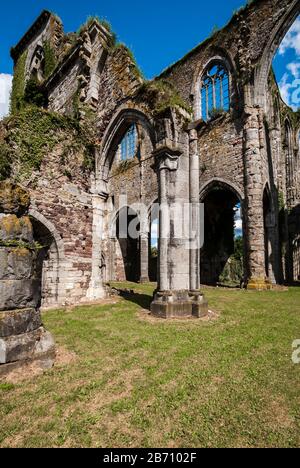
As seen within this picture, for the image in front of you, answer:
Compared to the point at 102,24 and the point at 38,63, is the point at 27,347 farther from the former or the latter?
the point at 38,63

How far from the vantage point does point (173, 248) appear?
6316mm

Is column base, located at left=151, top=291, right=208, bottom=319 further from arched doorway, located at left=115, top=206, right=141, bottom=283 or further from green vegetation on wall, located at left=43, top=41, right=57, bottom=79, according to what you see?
green vegetation on wall, located at left=43, top=41, right=57, bottom=79

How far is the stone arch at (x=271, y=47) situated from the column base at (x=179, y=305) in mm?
10751

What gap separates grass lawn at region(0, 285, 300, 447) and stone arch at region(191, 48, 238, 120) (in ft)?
43.8

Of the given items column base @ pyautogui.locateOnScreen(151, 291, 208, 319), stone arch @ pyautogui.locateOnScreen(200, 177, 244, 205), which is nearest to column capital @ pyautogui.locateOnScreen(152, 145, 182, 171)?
column base @ pyautogui.locateOnScreen(151, 291, 208, 319)

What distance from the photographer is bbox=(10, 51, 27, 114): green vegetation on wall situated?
15.3 m

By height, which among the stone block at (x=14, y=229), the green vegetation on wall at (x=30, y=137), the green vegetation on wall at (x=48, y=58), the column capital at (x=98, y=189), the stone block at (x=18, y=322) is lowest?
the stone block at (x=18, y=322)

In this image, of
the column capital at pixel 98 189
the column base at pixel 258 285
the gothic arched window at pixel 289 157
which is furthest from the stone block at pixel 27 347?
the gothic arched window at pixel 289 157

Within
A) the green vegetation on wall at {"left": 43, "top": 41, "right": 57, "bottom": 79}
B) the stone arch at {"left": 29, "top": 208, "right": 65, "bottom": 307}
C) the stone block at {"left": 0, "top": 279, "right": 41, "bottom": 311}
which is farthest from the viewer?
the green vegetation on wall at {"left": 43, "top": 41, "right": 57, "bottom": 79}

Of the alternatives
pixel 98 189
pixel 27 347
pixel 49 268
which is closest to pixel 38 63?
pixel 98 189

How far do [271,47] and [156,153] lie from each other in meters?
10.3

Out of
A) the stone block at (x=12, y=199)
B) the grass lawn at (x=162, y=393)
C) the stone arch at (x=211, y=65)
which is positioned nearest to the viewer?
the grass lawn at (x=162, y=393)

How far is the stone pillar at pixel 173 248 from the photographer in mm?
6008

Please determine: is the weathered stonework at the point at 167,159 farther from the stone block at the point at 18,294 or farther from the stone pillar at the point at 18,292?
the stone block at the point at 18,294
